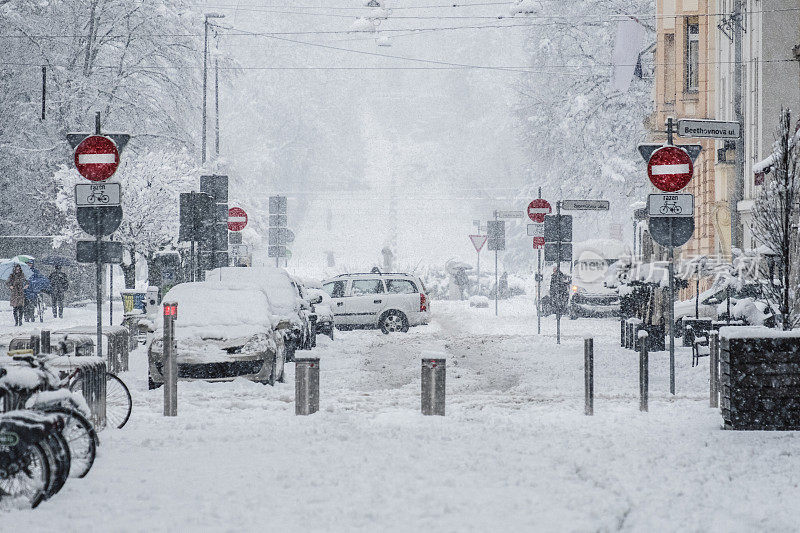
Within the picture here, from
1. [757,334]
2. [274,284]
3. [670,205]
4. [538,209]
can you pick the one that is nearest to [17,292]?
[274,284]

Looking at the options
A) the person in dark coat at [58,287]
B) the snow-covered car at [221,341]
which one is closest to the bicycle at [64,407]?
the snow-covered car at [221,341]

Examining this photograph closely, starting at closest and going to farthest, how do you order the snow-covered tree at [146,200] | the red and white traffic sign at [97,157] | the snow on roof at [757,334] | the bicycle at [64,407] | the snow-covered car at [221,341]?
the bicycle at [64,407]
the snow on roof at [757,334]
the red and white traffic sign at [97,157]
the snow-covered car at [221,341]
the snow-covered tree at [146,200]

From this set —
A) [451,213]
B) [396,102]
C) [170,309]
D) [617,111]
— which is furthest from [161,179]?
[396,102]

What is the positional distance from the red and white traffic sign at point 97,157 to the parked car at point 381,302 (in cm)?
1607

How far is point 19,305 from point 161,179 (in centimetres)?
829

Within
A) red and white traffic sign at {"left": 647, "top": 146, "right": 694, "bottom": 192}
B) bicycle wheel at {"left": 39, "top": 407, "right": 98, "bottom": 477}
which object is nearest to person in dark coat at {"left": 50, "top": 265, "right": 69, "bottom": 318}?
red and white traffic sign at {"left": 647, "top": 146, "right": 694, "bottom": 192}

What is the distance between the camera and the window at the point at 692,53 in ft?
102

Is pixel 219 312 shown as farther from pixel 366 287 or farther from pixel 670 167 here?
pixel 366 287

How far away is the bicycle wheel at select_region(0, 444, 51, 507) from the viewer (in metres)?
7.10

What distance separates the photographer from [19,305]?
31266 millimetres

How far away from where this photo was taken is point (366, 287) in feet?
96.0

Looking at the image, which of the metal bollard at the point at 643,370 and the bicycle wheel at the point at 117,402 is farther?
the metal bollard at the point at 643,370

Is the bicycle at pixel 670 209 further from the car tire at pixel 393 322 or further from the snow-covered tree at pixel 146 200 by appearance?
the snow-covered tree at pixel 146 200

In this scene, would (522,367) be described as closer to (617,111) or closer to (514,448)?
(514,448)
